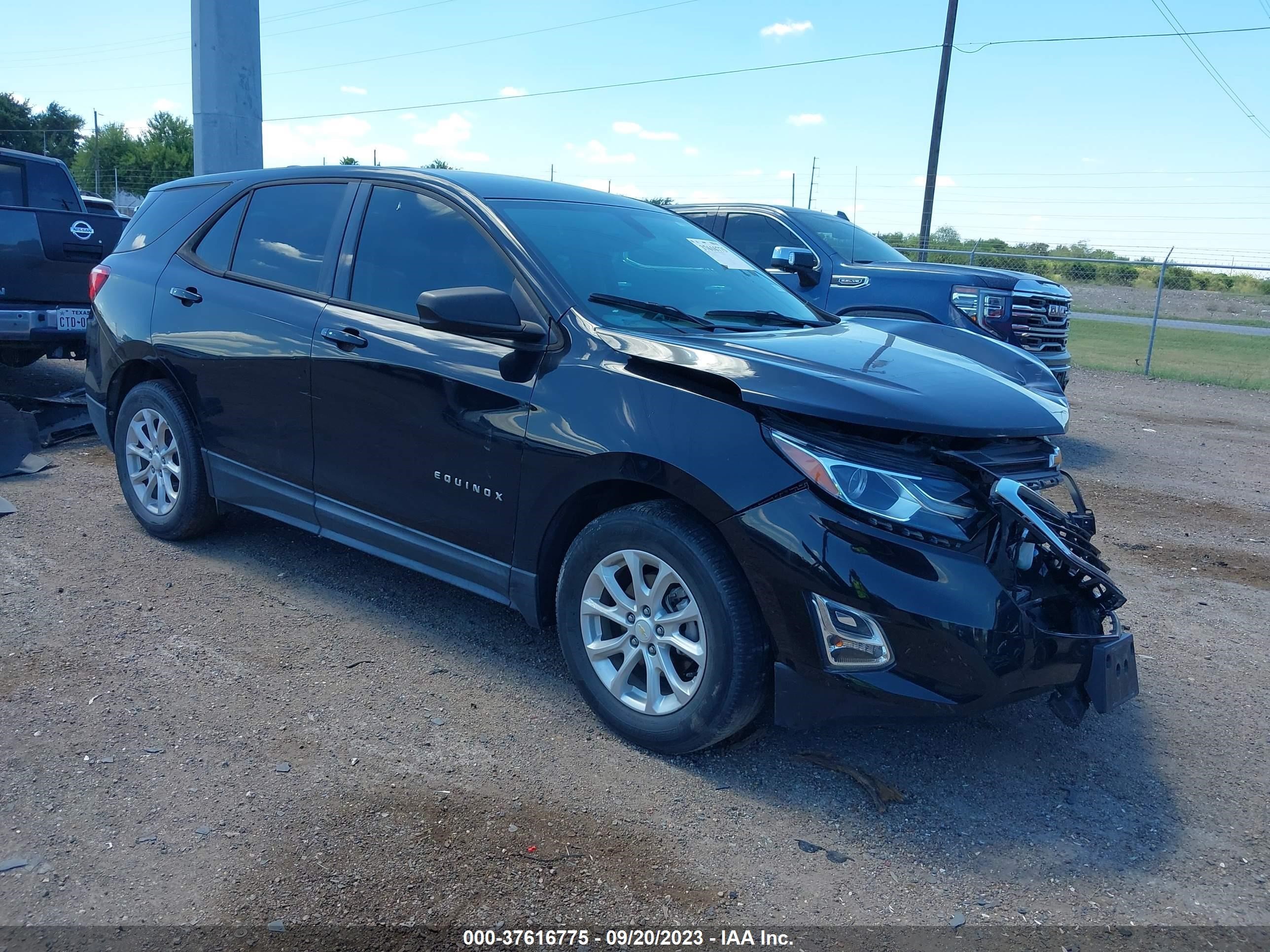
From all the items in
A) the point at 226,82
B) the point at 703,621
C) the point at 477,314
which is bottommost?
the point at 703,621

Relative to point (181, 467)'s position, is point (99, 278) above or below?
above

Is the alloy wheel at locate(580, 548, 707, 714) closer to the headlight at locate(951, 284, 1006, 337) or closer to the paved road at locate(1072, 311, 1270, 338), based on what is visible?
the headlight at locate(951, 284, 1006, 337)

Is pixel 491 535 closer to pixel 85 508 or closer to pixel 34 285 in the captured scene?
pixel 85 508

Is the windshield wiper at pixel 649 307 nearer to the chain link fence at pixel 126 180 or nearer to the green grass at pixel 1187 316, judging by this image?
the green grass at pixel 1187 316

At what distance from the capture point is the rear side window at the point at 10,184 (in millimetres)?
9414

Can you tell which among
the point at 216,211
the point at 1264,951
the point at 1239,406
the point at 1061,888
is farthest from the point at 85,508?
the point at 1239,406

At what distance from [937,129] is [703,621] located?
2171cm

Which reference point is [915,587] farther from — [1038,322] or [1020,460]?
Result: [1038,322]

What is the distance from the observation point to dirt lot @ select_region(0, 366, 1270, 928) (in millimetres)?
2686

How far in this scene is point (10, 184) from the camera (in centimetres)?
946

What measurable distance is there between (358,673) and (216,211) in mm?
2562

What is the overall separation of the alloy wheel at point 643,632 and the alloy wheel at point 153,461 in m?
2.73

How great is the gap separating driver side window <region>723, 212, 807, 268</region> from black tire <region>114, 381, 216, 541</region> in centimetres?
545

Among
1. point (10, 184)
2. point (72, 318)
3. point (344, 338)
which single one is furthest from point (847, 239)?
point (10, 184)
